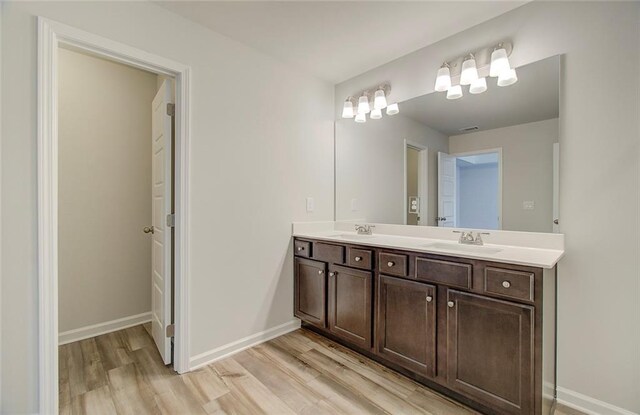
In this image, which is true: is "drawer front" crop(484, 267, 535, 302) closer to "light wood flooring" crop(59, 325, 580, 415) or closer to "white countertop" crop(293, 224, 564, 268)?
"white countertop" crop(293, 224, 564, 268)

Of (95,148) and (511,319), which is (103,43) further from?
(511,319)

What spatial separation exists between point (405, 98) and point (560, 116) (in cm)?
107

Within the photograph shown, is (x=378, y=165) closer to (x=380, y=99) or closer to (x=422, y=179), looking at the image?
(x=422, y=179)

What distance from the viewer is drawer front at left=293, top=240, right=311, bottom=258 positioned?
258 cm

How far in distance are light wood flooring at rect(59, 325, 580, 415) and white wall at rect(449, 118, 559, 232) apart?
119 cm

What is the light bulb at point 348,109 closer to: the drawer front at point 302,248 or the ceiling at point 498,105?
the ceiling at point 498,105

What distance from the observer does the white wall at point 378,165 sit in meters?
2.46

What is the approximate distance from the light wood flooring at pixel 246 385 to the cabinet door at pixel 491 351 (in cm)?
23

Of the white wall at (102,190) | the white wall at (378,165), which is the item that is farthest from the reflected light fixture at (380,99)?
the white wall at (102,190)

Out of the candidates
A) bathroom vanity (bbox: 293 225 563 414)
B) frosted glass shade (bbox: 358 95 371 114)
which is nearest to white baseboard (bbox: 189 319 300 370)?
bathroom vanity (bbox: 293 225 563 414)

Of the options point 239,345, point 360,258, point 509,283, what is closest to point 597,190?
point 509,283

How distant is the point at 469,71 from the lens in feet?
6.56

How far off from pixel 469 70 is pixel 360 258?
147 cm

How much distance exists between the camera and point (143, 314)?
2863 mm
